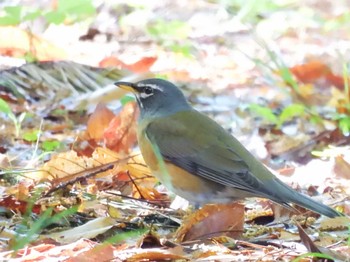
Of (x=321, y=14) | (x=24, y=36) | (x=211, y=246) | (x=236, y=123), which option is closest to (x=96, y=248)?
(x=211, y=246)

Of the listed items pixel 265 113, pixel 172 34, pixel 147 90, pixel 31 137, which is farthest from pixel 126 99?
pixel 172 34

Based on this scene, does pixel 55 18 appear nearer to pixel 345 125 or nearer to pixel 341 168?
pixel 345 125

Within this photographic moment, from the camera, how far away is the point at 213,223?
16.4 feet

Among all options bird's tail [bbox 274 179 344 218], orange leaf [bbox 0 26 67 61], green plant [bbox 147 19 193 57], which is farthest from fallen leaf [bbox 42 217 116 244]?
green plant [bbox 147 19 193 57]

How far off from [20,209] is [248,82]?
245 inches

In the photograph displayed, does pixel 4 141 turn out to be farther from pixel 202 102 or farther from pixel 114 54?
pixel 114 54

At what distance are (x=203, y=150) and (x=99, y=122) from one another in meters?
1.92

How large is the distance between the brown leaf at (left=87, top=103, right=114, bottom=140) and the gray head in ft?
2.88

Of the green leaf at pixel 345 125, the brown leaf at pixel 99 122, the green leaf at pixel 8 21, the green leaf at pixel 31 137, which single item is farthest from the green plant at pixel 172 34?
the green leaf at pixel 31 137

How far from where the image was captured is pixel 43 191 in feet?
18.1

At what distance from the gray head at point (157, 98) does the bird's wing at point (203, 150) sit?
0.61 feet

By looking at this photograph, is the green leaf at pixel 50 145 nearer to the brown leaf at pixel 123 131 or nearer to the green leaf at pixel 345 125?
the brown leaf at pixel 123 131

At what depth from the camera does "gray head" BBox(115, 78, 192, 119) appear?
6.69m

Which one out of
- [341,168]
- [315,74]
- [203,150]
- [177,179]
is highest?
[203,150]
